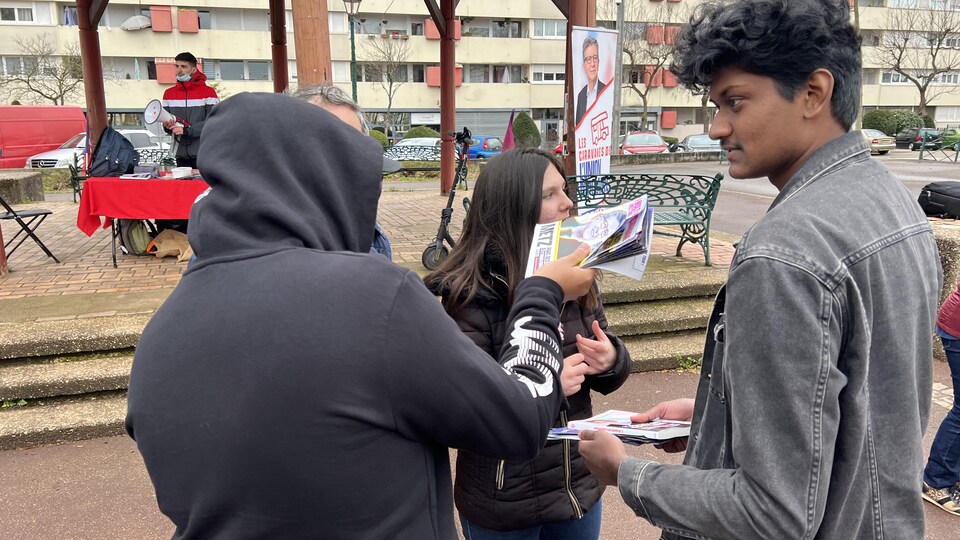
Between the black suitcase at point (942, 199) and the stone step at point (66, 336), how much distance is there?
6.52 m

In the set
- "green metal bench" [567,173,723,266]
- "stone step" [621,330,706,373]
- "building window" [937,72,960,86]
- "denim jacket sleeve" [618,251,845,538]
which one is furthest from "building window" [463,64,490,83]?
"denim jacket sleeve" [618,251,845,538]

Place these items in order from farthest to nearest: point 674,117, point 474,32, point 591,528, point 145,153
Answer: point 674,117, point 474,32, point 145,153, point 591,528

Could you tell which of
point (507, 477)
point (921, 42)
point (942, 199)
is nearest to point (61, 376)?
point (507, 477)

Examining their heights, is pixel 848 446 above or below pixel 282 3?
below

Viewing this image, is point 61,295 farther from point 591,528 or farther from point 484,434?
point 484,434

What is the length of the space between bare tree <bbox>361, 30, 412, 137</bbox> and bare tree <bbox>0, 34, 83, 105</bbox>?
15650 millimetres

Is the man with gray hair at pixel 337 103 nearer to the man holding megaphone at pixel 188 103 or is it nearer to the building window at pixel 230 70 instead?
the man holding megaphone at pixel 188 103

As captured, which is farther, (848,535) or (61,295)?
(61,295)

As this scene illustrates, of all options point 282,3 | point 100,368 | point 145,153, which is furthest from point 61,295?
point 145,153

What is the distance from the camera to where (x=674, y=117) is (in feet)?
154

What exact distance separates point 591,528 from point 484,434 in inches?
46.9

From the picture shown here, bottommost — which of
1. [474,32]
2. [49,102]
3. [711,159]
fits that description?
[711,159]

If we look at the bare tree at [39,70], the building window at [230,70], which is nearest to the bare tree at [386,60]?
the building window at [230,70]

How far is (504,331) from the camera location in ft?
6.39
